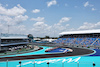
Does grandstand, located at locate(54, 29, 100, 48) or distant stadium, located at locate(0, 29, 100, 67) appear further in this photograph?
grandstand, located at locate(54, 29, 100, 48)

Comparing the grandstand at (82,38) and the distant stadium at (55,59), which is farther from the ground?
the grandstand at (82,38)

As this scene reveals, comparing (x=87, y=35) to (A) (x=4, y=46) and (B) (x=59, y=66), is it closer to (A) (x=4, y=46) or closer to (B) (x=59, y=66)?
(A) (x=4, y=46)

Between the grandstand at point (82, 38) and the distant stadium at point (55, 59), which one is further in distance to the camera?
the grandstand at point (82, 38)

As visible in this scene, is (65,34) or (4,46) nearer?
(4,46)

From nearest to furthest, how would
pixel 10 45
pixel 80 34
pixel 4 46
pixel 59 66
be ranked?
1. pixel 59 66
2. pixel 4 46
3. pixel 10 45
4. pixel 80 34

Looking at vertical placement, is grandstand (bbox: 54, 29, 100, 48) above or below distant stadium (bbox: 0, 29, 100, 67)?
above

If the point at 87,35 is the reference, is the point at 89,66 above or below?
below

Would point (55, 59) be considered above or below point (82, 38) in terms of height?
below

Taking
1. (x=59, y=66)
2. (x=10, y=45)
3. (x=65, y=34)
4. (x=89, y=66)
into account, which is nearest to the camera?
(x=59, y=66)

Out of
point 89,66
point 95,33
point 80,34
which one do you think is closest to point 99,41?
point 95,33

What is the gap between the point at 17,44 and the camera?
4925 cm

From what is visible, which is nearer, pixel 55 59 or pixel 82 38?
pixel 55 59

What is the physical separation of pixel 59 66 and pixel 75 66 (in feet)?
9.85

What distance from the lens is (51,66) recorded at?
16016mm
